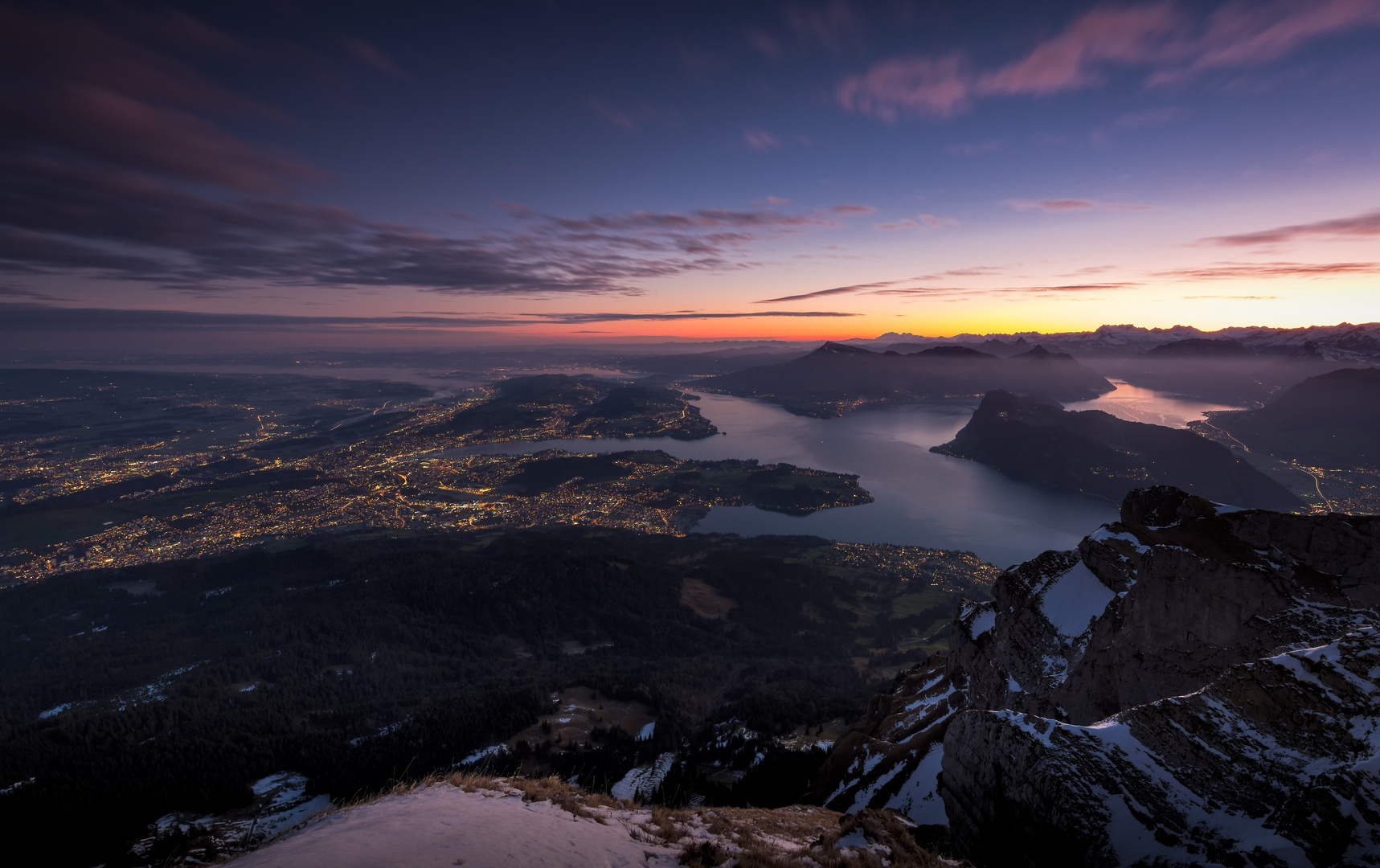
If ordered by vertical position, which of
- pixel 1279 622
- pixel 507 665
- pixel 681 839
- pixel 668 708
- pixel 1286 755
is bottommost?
pixel 507 665

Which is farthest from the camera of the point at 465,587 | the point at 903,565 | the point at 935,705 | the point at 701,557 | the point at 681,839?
the point at 701,557

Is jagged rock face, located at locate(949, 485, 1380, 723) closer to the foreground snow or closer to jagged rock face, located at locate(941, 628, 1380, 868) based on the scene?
jagged rock face, located at locate(941, 628, 1380, 868)

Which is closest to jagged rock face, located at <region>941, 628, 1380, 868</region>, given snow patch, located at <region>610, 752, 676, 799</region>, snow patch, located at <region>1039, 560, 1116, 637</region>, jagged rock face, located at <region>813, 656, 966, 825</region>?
jagged rock face, located at <region>813, 656, 966, 825</region>

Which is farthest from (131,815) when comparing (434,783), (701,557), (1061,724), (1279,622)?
(701,557)

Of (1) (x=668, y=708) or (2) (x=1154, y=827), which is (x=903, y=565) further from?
(2) (x=1154, y=827)

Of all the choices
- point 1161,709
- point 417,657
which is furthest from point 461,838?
point 417,657
